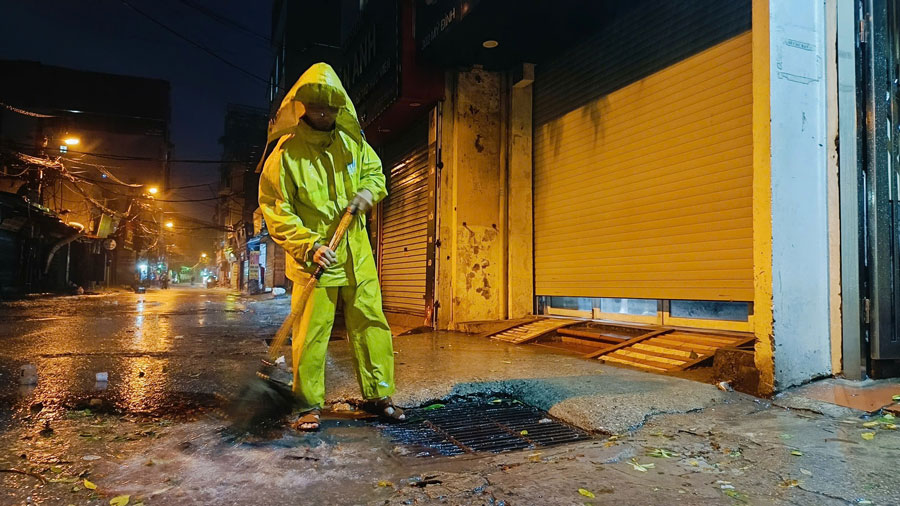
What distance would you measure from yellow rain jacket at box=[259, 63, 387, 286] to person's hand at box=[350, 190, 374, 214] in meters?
0.06

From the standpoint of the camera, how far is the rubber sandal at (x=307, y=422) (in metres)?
2.69

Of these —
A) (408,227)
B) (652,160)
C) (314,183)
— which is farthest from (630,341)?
(408,227)

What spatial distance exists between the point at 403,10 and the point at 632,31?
351 centimetres

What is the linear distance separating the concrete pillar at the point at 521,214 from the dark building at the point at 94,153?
21180 millimetres

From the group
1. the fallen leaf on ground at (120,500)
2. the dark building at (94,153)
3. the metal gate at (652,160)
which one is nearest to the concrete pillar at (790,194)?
the metal gate at (652,160)

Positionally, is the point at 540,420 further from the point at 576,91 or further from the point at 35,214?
the point at 35,214

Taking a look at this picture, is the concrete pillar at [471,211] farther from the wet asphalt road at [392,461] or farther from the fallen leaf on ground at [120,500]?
the fallen leaf on ground at [120,500]

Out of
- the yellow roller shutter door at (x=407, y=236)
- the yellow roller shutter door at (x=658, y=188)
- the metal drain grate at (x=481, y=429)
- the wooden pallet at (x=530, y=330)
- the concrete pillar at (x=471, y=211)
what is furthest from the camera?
the yellow roller shutter door at (x=407, y=236)

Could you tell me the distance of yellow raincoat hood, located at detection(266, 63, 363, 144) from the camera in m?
2.75

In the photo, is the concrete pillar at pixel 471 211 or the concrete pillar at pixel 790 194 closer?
the concrete pillar at pixel 790 194

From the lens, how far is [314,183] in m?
2.90

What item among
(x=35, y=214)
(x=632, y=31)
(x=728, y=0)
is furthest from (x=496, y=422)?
(x=35, y=214)

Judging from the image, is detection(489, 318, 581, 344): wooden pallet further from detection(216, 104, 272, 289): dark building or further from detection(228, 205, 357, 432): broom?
detection(216, 104, 272, 289): dark building

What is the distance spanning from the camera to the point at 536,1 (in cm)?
582
